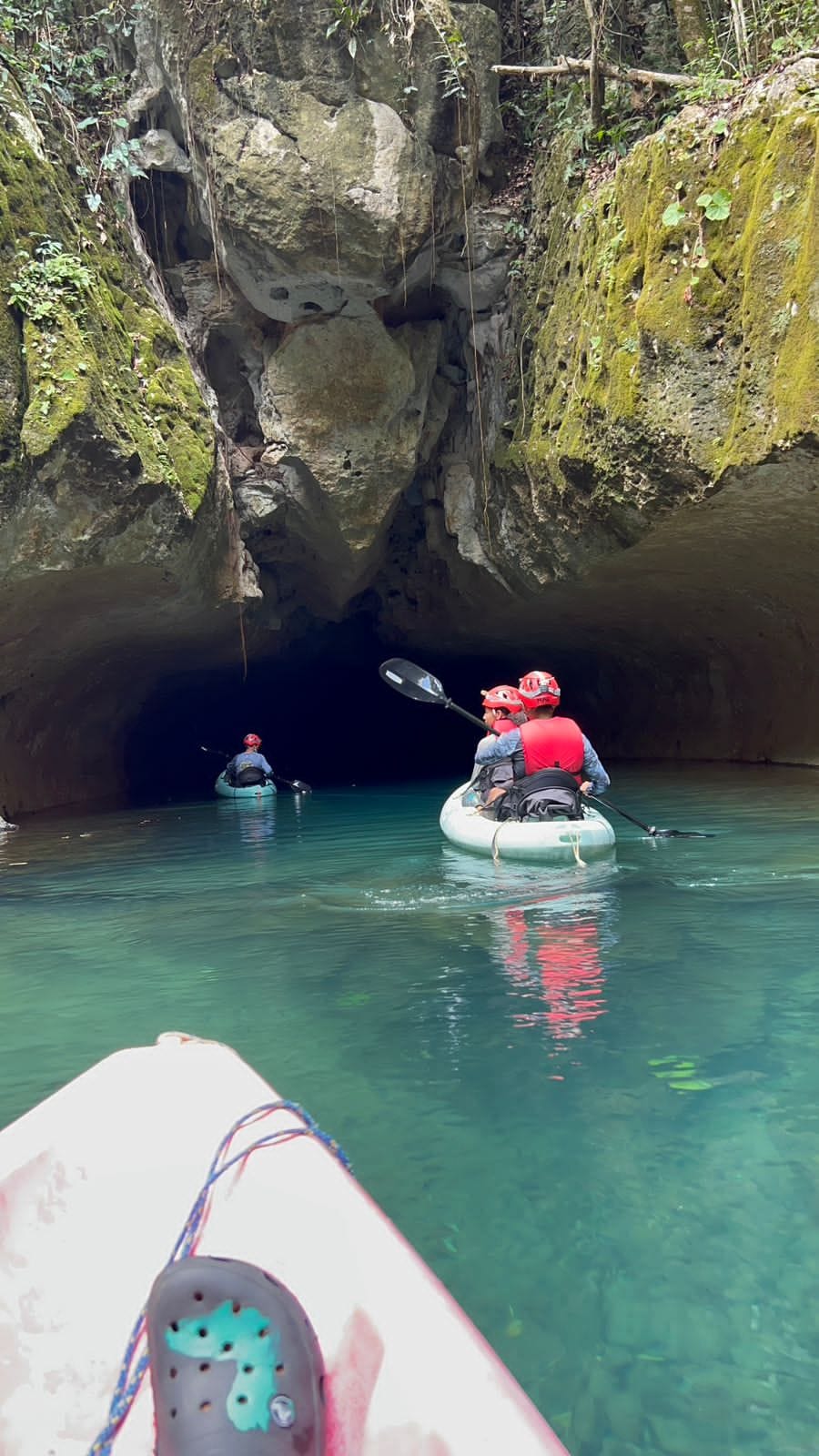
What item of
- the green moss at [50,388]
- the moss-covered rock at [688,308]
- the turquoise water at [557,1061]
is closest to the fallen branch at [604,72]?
the moss-covered rock at [688,308]

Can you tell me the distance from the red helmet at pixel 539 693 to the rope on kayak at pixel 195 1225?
239 inches

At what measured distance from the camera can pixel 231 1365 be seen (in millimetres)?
1519

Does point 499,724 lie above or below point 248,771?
above

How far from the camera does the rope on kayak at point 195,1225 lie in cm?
157

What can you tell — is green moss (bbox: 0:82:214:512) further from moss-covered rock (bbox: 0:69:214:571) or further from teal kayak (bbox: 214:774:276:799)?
teal kayak (bbox: 214:774:276:799)

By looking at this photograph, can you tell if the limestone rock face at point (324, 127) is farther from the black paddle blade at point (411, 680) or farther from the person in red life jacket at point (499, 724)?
the person in red life jacket at point (499, 724)

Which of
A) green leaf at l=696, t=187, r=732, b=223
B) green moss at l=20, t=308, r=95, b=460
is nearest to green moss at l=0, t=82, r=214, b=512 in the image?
green moss at l=20, t=308, r=95, b=460

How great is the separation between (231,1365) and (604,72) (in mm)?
11415

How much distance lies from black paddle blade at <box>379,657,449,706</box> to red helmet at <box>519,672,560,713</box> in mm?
2977

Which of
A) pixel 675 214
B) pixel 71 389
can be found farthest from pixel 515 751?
pixel 71 389

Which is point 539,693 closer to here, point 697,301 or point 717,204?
point 697,301

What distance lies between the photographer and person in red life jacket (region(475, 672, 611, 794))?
25.5 feet

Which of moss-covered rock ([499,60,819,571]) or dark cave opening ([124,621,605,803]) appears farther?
dark cave opening ([124,621,605,803])

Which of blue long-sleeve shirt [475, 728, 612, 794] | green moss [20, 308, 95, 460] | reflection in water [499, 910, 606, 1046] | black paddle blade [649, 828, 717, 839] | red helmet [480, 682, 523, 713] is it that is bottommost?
black paddle blade [649, 828, 717, 839]
